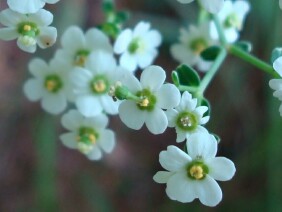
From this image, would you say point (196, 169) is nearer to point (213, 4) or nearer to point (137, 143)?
point (213, 4)

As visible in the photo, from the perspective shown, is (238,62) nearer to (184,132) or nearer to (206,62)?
(206,62)

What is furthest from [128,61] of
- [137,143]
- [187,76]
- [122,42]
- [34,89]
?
[137,143]

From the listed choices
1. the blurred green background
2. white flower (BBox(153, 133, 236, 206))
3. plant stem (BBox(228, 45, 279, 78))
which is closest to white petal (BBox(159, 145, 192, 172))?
white flower (BBox(153, 133, 236, 206))

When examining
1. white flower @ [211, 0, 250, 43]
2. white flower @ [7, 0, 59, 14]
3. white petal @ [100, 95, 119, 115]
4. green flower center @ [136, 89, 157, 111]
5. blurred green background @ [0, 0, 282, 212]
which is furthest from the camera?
blurred green background @ [0, 0, 282, 212]

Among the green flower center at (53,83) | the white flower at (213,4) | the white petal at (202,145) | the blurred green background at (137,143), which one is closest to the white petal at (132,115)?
the white petal at (202,145)

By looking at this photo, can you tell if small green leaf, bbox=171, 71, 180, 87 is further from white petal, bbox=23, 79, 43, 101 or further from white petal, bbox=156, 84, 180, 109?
white petal, bbox=23, 79, 43, 101

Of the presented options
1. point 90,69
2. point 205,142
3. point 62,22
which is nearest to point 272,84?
point 205,142
